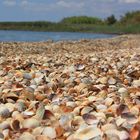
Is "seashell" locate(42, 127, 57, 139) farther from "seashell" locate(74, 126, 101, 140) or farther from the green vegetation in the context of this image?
the green vegetation

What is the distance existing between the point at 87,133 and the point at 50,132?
148mm

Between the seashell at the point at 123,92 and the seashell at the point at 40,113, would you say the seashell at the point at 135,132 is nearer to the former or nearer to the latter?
the seashell at the point at 40,113

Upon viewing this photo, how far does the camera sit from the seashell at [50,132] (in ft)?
5.68

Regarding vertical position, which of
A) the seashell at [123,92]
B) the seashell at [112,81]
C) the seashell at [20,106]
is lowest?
the seashell at [112,81]

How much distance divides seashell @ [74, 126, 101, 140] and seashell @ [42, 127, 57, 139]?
0.09m

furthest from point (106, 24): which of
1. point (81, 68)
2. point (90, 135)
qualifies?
point (90, 135)

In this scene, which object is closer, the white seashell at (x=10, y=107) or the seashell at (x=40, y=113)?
the seashell at (x=40, y=113)

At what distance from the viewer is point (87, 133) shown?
5.61ft

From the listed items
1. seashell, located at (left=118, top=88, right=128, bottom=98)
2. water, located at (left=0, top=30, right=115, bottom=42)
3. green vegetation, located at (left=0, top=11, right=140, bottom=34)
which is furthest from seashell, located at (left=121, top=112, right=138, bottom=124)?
green vegetation, located at (left=0, top=11, right=140, bottom=34)

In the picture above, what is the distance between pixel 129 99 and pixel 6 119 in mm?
716

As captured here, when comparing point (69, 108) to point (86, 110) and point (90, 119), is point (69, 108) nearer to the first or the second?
point (86, 110)

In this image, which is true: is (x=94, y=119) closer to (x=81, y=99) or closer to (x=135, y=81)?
(x=81, y=99)

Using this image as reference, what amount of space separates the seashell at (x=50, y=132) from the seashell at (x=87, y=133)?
0.09 meters

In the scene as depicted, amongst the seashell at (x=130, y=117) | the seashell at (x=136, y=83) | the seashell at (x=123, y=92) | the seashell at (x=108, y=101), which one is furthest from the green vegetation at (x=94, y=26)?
the seashell at (x=130, y=117)
